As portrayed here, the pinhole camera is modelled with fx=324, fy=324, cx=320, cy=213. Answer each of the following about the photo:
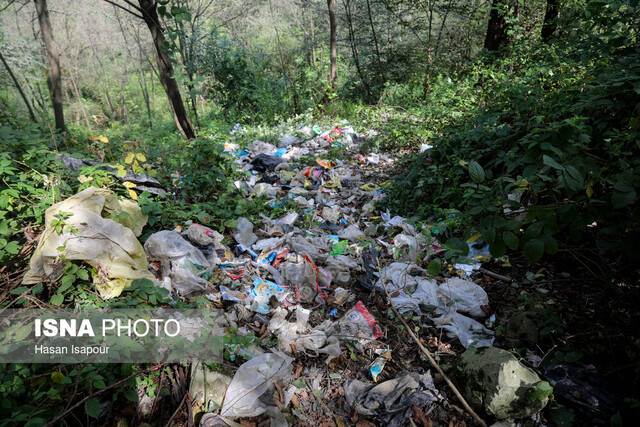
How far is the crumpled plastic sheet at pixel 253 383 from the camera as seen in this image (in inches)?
62.0

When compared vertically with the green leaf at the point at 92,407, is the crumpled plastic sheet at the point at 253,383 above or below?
below

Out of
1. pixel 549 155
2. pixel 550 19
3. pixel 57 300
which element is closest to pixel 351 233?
pixel 549 155

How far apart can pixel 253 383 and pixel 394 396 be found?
0.73 m

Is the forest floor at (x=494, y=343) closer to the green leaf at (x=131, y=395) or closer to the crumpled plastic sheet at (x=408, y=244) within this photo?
the crumpled plastic sheet at (x=408, y=244)

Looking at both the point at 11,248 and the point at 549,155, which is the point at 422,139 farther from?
the point at 11,248

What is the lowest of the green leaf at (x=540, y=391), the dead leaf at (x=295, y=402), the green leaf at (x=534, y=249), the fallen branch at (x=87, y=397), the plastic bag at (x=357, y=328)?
the dead leaf at (x=295, y=402)

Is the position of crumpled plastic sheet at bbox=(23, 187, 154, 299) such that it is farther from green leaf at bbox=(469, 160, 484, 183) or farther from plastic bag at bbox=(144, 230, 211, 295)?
green leaf at bbox=(469, 160, 484, 183)

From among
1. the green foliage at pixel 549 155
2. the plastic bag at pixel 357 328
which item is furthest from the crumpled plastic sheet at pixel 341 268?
the green foliage at pixel 549 155

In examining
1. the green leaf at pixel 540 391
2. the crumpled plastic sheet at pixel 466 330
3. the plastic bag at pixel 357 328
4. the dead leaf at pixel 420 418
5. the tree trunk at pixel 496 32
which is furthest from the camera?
the tree trunk at pixel 496 32

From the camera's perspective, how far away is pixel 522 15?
5.49m

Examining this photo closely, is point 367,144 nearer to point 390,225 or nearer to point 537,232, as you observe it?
point 390,225

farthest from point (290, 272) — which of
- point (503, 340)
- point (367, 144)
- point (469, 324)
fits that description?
point (367, 144)

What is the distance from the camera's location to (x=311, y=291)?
2.51 metres

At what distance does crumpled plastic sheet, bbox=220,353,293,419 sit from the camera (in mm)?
1575
